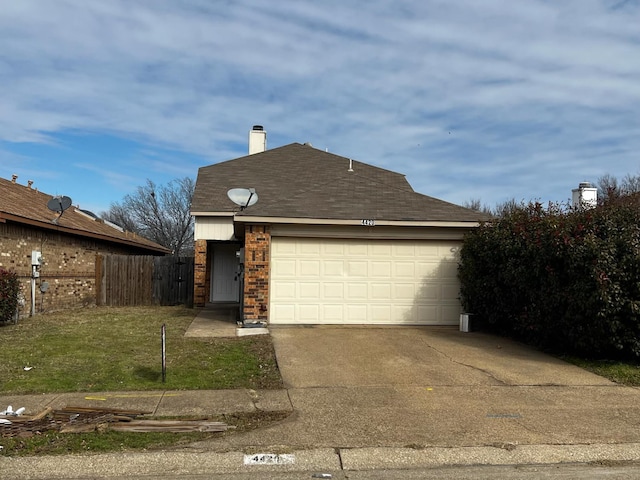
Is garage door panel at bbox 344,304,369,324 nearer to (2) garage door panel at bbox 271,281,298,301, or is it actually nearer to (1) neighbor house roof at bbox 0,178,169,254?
(2) garage door panel at bbox 271,281,298,301

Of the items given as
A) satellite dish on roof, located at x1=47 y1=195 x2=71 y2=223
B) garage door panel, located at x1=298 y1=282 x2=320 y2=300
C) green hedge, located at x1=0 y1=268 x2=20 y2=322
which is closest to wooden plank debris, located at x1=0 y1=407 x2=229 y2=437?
garage door panel, located at x1=298 y1=282 x2=320 y2=300

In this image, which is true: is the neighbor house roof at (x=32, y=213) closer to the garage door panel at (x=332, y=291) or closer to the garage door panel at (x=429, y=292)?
the garage door panel at (x=332, y=291)

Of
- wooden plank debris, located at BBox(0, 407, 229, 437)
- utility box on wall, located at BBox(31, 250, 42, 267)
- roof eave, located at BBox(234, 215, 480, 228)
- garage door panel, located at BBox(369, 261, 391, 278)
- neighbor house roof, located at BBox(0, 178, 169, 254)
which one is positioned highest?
neighbor house roof, located at BBox(0, 178, 169, 254)

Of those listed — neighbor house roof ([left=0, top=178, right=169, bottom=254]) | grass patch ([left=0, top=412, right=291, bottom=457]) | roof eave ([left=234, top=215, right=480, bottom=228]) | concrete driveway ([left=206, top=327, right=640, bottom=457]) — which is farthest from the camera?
neighbor house roof ([left=0, top=178, right=169, bottom=254])

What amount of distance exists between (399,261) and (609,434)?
7324 mm

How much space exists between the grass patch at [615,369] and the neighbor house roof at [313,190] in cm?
444

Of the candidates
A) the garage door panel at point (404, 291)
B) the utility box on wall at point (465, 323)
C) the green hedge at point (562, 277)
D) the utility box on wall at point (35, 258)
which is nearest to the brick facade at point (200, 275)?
the utility box on wall at point (35, 258)

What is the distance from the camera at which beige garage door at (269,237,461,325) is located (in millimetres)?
12391

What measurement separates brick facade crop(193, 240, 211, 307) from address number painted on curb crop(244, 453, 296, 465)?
12927 mm

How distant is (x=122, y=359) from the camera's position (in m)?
8.77

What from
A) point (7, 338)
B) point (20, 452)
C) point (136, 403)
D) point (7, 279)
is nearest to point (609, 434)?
point (136, 403)

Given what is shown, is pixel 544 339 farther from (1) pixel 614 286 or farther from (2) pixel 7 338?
(2) pixel 7 338

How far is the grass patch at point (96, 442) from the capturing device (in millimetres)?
5121

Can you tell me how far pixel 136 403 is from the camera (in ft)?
21.5
